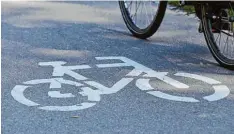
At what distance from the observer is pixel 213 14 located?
18.3 ft

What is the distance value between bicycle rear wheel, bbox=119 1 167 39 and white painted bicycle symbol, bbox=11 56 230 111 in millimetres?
963

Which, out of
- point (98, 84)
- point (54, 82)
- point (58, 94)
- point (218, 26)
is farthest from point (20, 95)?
point (218, 26)

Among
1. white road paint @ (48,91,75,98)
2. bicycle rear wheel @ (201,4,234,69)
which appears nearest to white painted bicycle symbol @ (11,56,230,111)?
white road paint @ (48,91,75,98)

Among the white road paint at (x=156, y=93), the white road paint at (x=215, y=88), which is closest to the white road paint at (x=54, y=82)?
the white road paint at (x=156, y=93)

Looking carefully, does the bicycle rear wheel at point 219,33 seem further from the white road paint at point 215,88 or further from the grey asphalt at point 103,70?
the white road paint at point 215,88

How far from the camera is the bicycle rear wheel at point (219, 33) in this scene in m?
5.48

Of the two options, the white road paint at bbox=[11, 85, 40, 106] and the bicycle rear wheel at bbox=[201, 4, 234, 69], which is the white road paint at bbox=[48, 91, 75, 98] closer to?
the white road paint at bbox=[11, 85, 40, 106]

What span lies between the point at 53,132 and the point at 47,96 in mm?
738

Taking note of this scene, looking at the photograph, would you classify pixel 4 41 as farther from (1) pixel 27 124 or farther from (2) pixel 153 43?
(1) pixel 27 124

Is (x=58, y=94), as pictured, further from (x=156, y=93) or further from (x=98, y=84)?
(x=156, y=93)

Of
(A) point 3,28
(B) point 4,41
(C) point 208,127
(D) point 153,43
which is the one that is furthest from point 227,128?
(A) point 3,28

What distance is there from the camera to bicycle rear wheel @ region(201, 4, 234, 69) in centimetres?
548

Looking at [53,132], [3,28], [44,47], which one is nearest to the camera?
[53,132]

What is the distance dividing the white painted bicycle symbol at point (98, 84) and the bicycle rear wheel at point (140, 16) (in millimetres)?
963
